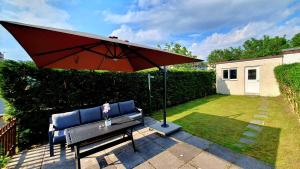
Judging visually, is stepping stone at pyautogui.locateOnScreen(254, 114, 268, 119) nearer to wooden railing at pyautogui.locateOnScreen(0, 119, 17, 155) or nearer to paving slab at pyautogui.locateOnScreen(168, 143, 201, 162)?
paving slab at pyautogui.locateOnScreen(168, 143, 201, 162)

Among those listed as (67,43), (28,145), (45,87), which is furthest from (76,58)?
(28,145)

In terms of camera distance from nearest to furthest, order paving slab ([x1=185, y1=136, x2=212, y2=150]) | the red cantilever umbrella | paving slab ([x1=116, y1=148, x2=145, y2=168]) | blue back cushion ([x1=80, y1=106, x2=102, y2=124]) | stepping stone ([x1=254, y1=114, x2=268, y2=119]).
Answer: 1. the red cantilever umbrella
2. paving slab ([x1=116, y1=148, x2=145, y2=168])
3. paving slab ([x1=185, y1=136, x2=212, y2=150])
4. blue back cushion ([x1=80, y1=106, x2=102, y2=124])
5. stepping stone ([x1=254, y1=114, x2=268, y2=119])

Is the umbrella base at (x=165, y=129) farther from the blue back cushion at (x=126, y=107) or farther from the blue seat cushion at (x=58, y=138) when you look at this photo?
the blue seat cushion at (x=58, y=138)

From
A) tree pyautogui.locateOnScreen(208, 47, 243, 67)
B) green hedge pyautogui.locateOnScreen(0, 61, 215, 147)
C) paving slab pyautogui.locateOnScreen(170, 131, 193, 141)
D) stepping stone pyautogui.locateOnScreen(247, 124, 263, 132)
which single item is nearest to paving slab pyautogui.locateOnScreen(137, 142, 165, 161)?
paving slab pyautogui.locateOnScreen(170, 131, 193, 141)

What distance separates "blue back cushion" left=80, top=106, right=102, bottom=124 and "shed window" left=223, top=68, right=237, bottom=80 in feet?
39.3

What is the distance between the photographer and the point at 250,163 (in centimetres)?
287

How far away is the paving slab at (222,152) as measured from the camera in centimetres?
310

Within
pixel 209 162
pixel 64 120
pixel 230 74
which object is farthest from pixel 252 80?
pixel 64 120

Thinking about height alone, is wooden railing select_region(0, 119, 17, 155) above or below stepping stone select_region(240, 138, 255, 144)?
above

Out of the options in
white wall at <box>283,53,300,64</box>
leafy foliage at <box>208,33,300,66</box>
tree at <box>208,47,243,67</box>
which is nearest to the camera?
white wall at <box>283,53,300,64</box>

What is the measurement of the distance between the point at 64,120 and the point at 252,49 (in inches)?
1835

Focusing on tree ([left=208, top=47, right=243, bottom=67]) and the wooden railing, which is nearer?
the wooden railing

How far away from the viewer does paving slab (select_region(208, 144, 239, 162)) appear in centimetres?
310

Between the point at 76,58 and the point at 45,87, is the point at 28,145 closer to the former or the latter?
the point at 45,87
